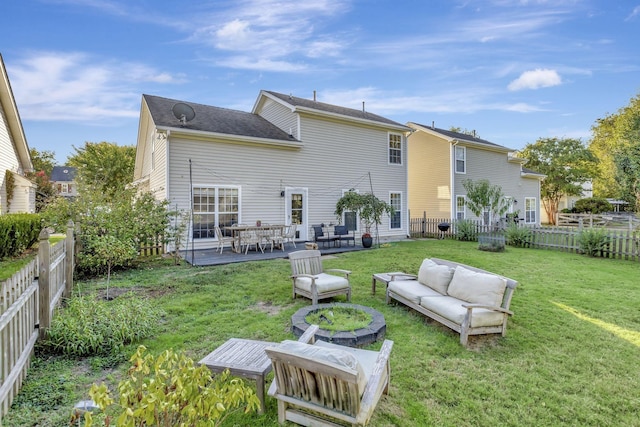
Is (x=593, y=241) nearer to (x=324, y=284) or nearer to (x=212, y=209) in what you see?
(x=324, y=284)

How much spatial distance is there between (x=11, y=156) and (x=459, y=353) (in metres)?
20.4

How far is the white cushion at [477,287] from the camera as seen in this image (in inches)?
164

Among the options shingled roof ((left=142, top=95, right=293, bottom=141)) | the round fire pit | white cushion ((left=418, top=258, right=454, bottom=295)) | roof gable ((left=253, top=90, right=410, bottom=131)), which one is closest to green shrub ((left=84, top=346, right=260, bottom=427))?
the round fire pit

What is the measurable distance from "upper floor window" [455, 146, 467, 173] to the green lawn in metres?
12.7

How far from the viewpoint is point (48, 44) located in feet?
39.0

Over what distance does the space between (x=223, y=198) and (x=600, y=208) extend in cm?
3697

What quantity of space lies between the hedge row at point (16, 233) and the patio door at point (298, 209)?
9.06 meters

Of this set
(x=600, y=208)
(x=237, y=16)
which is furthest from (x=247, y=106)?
(x=600, y=208)

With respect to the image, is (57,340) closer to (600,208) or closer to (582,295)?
(582,295)

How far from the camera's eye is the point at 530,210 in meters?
24.0

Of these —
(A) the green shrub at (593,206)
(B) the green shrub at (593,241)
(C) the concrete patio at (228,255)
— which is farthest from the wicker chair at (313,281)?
(A) the green shrub at (593,206)

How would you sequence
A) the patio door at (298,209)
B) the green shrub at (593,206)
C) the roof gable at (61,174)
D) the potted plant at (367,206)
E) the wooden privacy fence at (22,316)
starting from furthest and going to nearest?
the roof gable at (61,174) < the green shrub at (593,206) < the patio door at (298,209) < the potted plant at (367,206) < the wooden privacy fence at (22,316)

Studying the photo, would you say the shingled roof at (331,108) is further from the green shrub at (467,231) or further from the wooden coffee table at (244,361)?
the wooden coffee table at (244,361)

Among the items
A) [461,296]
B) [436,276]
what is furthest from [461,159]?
[461,296]
